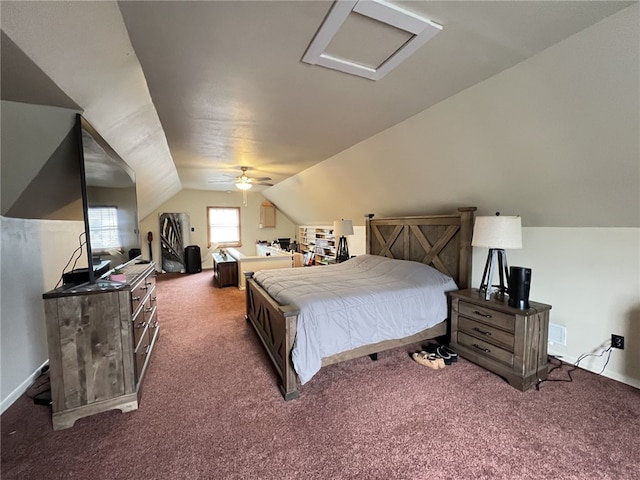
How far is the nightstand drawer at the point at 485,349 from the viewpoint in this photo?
225 centimetres

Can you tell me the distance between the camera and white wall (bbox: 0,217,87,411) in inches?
78.8

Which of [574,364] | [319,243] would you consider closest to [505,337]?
[574,364]

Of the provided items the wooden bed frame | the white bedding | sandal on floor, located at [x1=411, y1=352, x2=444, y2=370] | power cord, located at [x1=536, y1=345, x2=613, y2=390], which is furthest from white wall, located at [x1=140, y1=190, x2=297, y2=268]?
power cord, located at [x1=536, y1=345, x2=613, y2=390]

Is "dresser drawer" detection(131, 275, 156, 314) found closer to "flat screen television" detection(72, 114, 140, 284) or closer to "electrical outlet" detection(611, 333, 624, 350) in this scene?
"flat screen television" detection(72, 114, 140, 284)

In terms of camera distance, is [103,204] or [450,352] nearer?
[103,204]

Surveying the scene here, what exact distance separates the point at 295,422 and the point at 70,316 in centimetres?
167

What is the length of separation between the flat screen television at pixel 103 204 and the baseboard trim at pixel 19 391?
3.34 feet

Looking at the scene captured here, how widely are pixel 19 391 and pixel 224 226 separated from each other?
21.0ft

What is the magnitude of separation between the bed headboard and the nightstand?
548 mm

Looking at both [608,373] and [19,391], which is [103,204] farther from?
[608,373]

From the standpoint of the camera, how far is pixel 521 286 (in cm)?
224

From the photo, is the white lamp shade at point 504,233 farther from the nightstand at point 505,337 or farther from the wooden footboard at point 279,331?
the wooden footboard at point 279,331

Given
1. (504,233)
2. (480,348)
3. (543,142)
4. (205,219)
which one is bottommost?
(480,348)

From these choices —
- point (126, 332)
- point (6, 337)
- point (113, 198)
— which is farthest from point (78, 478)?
point (113, 198)
